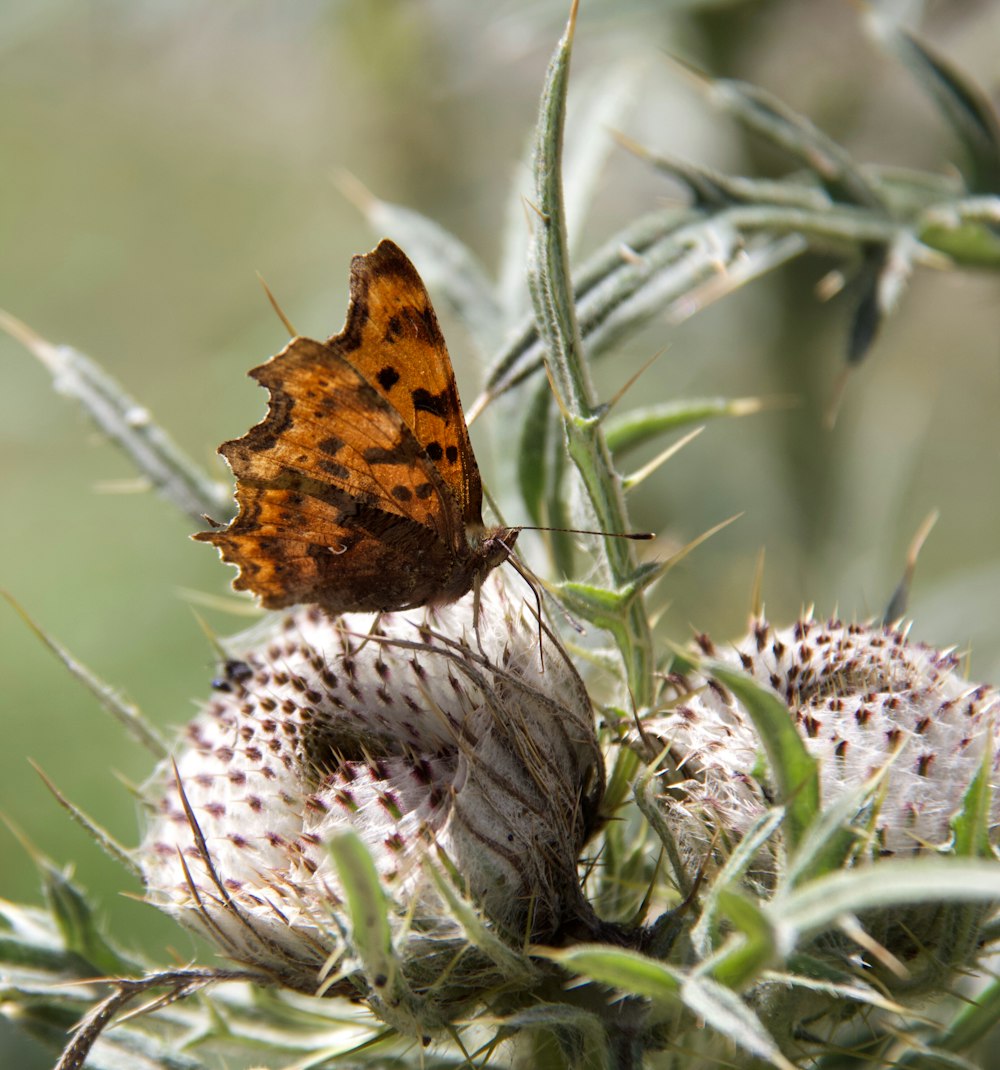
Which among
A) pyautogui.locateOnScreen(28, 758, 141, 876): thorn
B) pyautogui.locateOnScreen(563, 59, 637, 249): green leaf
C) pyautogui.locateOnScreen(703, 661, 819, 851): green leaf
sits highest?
pyautogui.locateOnScreen(563, 59, 637, 249): green leaf

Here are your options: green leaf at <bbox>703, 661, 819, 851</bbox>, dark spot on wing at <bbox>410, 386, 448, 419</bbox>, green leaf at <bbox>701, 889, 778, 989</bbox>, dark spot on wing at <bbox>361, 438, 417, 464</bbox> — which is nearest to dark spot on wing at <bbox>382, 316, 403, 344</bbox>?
dark spot on wing at <bbox>410, 386, 448, 419</bbox>

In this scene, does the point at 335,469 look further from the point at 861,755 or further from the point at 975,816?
the point at 975,816

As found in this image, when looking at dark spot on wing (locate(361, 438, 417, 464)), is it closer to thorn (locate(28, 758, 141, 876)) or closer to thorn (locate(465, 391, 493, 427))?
thorn (locate(465, 391, 493, 427))

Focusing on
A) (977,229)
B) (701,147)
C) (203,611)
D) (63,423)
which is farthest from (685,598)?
(63,423)

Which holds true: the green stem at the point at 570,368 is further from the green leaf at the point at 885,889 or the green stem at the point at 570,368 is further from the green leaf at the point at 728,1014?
the green leaf at the point at 885,889

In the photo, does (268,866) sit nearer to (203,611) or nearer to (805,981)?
(805,981)

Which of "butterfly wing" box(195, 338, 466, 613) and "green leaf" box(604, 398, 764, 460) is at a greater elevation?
"butterfly wing" box(195, 338, 466, 613)
